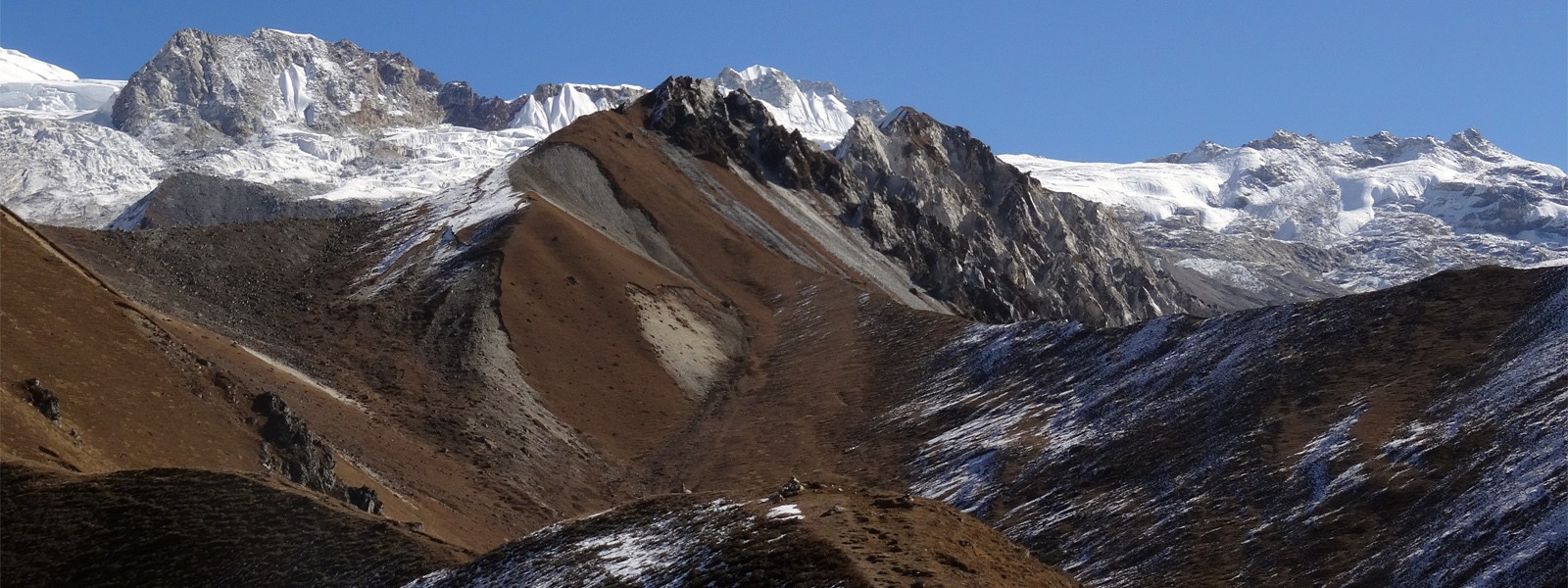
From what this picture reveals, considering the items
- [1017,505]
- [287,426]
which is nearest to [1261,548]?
[1017,505]

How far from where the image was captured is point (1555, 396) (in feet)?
154

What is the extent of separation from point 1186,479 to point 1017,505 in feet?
21.3

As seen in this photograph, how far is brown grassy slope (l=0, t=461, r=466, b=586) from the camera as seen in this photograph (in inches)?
1403

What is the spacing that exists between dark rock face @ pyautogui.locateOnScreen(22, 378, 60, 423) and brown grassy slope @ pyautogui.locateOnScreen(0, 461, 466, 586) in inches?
270

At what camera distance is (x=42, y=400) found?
45750 mm

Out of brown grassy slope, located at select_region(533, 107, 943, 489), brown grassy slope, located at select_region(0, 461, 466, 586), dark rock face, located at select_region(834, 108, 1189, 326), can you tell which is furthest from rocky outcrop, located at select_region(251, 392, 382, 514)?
dark rock face, located at select_region(834, 108, 1189, 326)

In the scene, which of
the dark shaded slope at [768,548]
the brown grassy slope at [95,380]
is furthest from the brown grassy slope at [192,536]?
the brown grassy slope at [95,380]

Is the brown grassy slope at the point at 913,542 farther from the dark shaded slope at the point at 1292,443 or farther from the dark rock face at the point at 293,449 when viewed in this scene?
the dark rock face at the point at 293,449

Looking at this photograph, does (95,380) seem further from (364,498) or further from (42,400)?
(364,498)

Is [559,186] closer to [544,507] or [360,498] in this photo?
[544,507]

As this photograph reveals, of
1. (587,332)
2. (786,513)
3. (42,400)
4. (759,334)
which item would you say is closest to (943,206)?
(759,334)

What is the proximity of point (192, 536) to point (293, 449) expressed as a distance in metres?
16.8

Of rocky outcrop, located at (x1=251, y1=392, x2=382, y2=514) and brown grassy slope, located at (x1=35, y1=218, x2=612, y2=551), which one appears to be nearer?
rocky outcrop, located at (x1=251, y1=392, x2=382, y2=514)

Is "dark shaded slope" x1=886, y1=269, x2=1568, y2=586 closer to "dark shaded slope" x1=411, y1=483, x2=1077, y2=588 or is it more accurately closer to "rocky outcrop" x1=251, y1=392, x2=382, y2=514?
"dark shaded slope" x1=411, y1=483, x2=1077, y2=588
